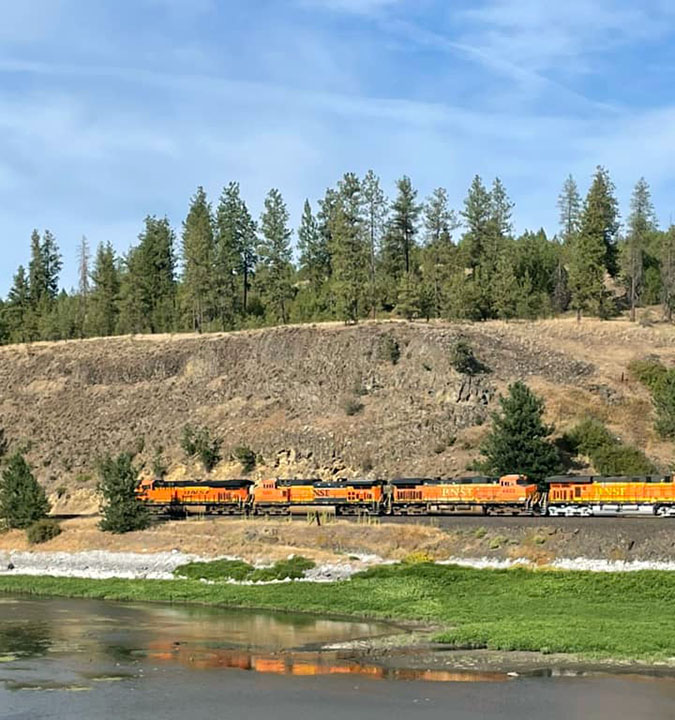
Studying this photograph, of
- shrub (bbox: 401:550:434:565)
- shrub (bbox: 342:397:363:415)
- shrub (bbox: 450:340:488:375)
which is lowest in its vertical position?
shrub (bbox: 401:550:434:565)

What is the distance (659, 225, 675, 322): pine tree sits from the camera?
12131 centimetres

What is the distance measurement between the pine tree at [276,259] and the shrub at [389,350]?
2372 centimetres

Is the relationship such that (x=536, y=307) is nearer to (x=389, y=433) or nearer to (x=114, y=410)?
(x=389, y=433)

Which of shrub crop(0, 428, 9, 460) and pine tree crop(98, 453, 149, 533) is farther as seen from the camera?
shrub crop(0, 428, 9, 460)

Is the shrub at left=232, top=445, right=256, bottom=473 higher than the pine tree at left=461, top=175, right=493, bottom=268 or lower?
lower

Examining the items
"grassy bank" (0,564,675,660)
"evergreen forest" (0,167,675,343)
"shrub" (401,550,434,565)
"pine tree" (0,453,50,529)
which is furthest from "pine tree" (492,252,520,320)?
"grassy bank" (0,564,675,660)

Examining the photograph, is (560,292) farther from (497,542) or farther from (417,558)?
(417,558)

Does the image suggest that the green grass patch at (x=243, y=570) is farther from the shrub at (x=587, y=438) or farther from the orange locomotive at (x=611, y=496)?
the shrub at (x=587, y=438)

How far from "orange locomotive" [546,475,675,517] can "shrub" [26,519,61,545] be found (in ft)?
118

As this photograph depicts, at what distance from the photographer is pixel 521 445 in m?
72.3

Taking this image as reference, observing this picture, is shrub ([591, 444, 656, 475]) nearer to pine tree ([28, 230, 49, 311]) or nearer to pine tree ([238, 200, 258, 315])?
pine tree ([238, 200, 258, 315])

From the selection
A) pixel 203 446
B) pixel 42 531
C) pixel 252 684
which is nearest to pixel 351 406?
pixel 203 446

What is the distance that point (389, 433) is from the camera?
90812 mm

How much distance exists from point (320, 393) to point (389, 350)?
8.43 metres
